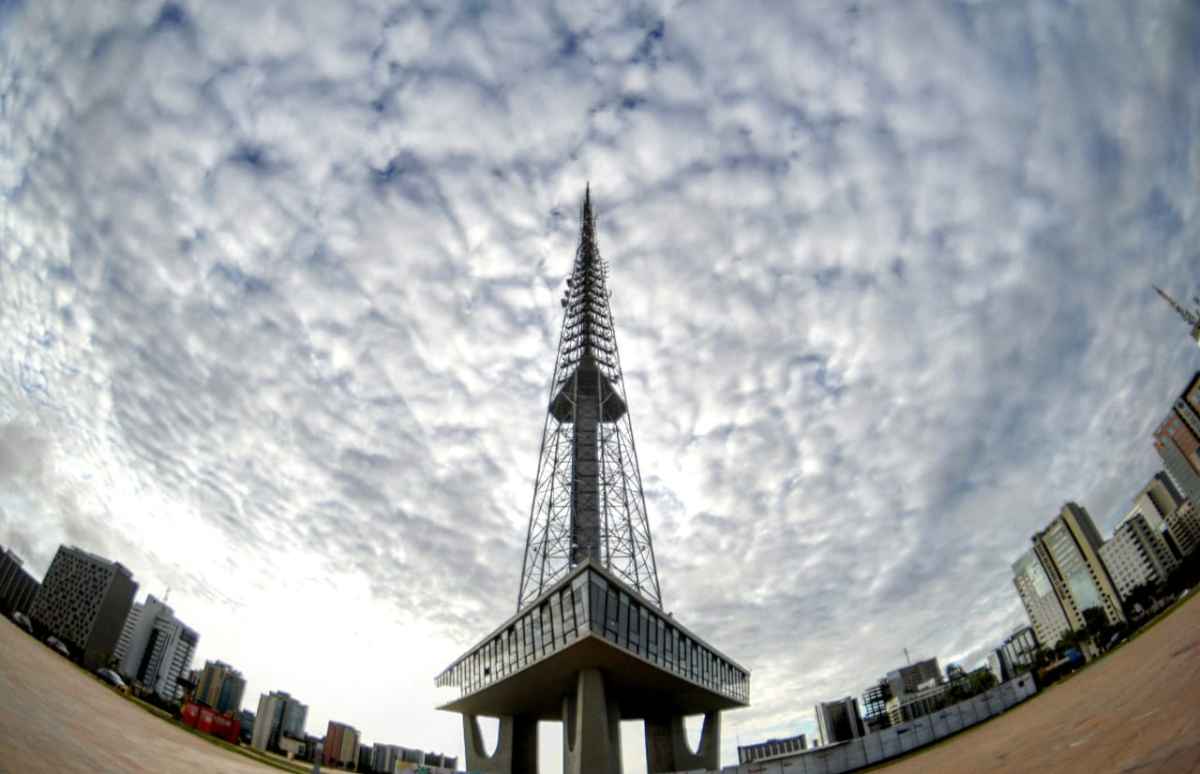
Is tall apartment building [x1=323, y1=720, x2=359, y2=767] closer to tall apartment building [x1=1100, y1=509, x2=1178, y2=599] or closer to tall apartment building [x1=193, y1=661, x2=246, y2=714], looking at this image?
tall apartment building [x1=193, y1=661, x2=246, y2=714]

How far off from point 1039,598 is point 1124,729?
23002 cm

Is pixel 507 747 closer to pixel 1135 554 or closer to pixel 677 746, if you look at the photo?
pixel 677 746

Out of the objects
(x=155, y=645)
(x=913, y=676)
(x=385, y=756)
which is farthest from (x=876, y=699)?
(x=155, y=645)

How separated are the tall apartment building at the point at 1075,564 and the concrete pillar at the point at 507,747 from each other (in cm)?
16727

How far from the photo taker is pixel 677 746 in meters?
44.3

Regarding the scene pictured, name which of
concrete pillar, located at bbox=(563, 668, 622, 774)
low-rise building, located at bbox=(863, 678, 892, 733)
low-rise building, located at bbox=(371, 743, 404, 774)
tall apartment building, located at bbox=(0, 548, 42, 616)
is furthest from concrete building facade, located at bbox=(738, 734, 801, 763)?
tall apartment building, located at bbox=(0, 548, 42, 616)

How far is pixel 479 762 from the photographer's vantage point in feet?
148

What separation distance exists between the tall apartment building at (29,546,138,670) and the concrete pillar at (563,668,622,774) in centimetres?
13234

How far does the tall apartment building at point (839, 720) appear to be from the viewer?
12555 centimetres

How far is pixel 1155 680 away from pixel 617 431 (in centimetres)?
4496

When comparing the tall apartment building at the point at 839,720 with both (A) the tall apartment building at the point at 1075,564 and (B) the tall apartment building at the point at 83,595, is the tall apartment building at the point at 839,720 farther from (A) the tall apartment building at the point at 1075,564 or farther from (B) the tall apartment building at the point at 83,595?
(B) the tall apartment building at the point at 83,595

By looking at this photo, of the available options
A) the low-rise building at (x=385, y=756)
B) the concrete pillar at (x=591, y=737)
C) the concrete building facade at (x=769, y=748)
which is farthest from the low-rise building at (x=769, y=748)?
the concrete pillar at (x=591, y=737)

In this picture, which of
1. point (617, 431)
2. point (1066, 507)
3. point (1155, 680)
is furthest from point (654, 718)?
point (1066, 507)

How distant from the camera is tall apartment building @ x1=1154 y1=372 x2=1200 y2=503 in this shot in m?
99.1
